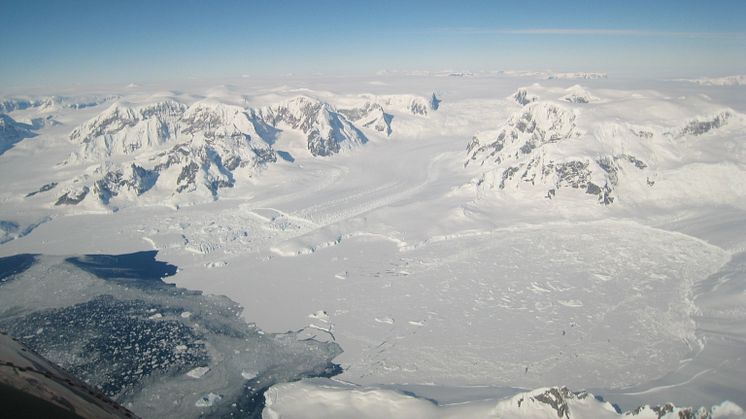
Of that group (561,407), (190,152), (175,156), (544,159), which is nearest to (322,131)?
(190,152)

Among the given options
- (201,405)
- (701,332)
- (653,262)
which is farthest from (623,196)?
(201,405)

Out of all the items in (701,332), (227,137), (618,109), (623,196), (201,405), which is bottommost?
(201,405)

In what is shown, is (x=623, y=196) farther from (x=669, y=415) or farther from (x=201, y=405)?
(x=201, y=405)

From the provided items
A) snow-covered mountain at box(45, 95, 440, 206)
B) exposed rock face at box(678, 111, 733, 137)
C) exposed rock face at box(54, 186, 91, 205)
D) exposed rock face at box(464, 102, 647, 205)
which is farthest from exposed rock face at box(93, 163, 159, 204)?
exposed rock face at box(678, 111, 733, 137)

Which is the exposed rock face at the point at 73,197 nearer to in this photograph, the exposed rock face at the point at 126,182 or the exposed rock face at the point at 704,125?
the exposed rock face at the point at 126,182

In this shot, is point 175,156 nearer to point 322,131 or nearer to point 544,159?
point 322,131

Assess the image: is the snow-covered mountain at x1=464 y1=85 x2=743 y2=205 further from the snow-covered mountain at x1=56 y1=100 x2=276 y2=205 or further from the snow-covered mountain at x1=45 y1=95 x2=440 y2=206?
the snow-covered mountain at x1=56 y1=100 x2=276 y2=205
